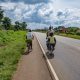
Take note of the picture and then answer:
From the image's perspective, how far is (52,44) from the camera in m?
22.2

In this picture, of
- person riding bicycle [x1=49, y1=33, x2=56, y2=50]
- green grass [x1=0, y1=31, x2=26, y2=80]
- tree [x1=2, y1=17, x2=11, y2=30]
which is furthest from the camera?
tree [x1=2, y1=17, x2=11, y2=30]

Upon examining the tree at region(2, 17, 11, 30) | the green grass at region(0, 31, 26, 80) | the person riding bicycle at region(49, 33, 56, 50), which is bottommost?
the tree at region(2, 17, 11, 30)

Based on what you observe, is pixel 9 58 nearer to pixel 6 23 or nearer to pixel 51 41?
pixel 51 41

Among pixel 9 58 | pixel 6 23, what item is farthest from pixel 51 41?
pixel 6 23

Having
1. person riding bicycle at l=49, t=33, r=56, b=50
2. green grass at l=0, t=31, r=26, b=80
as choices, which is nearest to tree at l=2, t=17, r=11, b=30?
green grass at l=0, t=31, r=26, b=80

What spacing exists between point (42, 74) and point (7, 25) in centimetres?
13526

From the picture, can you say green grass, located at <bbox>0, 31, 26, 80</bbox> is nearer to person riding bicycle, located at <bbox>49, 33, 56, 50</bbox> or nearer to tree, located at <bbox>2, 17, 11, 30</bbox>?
person riding bicycle, located at <bbox>49, 33, 56, 50</bbox>

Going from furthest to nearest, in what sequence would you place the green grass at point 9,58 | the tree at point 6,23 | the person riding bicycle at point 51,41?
the tree at point 6,23
the person riding bicycle at point 51,41
the green grass at point 9,58

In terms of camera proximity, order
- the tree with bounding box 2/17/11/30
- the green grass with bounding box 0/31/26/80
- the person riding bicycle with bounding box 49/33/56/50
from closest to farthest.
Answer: the green grass with bounding box 0/31/26/80
the person riding bicycle with bounding box 49/33/56/50
the tree with bounding box 2/17/11/30

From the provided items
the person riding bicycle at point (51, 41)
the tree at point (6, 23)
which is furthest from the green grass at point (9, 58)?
the tree at point (6, 23)

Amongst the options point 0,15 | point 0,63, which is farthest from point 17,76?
point 0,15

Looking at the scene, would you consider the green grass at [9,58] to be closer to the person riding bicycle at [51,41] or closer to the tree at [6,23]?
the person riding bicycle at [51,41]

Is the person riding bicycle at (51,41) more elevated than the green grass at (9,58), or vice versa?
the person riding bicycle at (51,41)

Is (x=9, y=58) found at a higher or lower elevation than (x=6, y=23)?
higher
